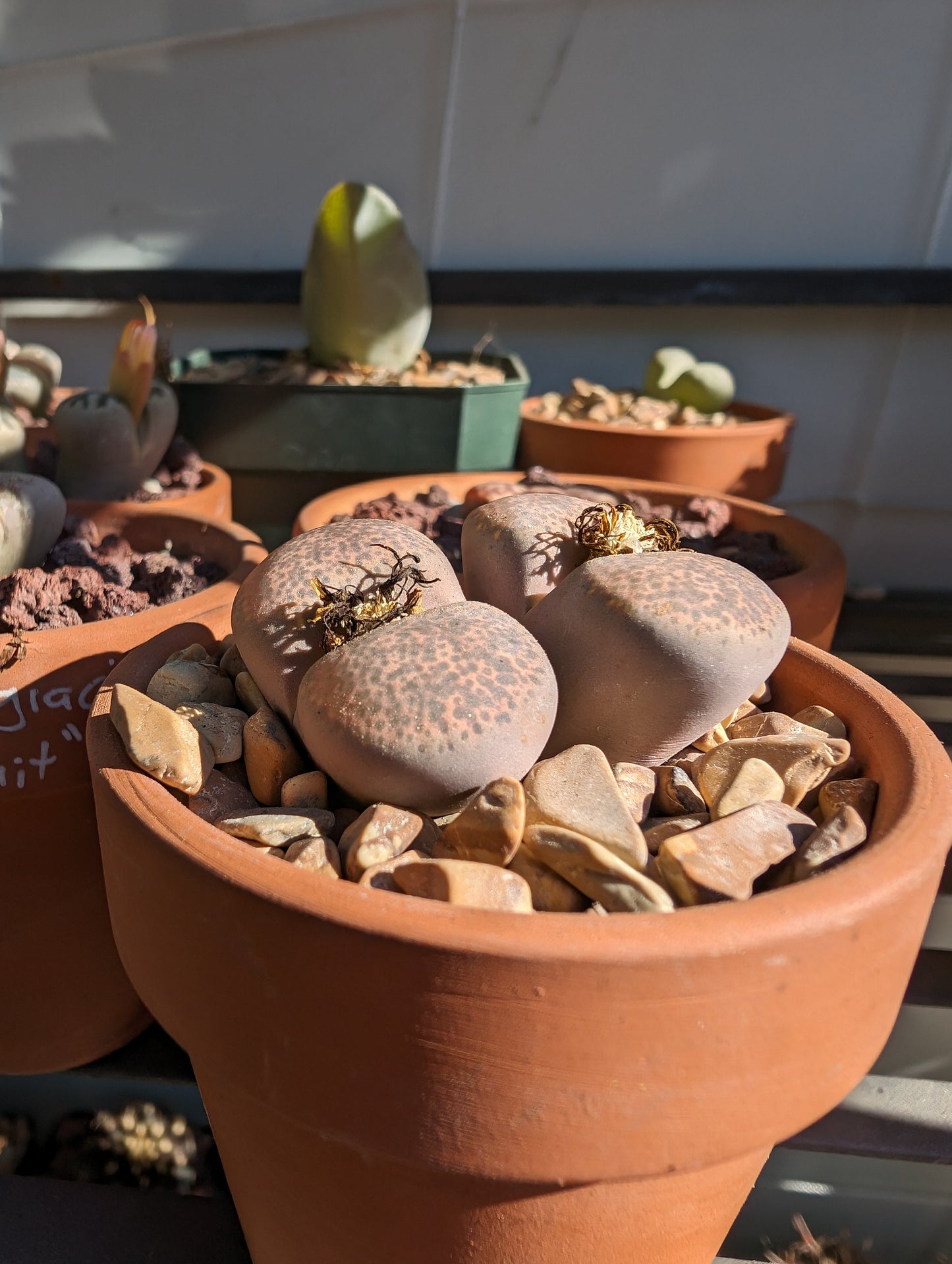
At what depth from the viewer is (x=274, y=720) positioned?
0.64 metres

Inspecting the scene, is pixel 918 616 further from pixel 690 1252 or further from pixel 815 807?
pixel 690 1252

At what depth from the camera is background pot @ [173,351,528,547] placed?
1.32m

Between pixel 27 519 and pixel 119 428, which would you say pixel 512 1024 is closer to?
pixel 27 519

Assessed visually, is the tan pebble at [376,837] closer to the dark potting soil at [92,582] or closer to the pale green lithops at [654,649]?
the pale green lithops at [654,649]

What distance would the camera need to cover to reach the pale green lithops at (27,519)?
0.89m

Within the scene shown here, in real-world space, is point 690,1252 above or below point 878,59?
below

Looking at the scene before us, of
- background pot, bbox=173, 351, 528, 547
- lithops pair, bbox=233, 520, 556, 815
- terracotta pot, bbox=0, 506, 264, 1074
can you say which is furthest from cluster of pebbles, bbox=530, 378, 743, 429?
lithops pair, bbox=233, 520, 556, 815

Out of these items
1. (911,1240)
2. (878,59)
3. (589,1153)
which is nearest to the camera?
(589,1153)

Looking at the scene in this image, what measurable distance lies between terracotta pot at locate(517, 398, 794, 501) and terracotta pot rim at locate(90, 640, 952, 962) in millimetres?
936

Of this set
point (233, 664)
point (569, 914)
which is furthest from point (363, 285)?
point (569, 914)

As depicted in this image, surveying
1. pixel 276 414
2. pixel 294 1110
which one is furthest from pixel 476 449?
pixel 294 1110

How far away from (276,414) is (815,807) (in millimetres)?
1004

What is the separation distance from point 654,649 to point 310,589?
26 cm

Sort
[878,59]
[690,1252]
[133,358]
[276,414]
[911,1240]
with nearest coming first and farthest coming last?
[690,1252] → [911,1240] → [133,358] → [276,414] → [878,59]
